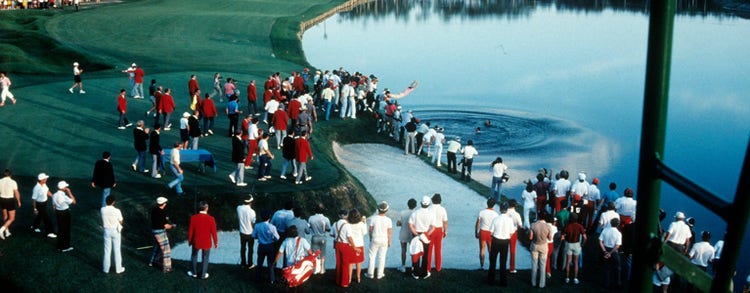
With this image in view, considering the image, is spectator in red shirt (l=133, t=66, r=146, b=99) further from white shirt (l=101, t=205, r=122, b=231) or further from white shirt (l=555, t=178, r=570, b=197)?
white shirt (l=101, t=205, r=122, b=231)

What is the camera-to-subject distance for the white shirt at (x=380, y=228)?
53.6ft

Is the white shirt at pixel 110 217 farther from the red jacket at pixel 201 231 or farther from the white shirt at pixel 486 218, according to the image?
the white shirt at pixel 486 218

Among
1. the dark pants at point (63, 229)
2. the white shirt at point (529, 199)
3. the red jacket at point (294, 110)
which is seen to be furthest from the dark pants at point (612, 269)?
the red jacket at point (294, 110)

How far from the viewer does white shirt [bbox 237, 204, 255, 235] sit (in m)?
16.5

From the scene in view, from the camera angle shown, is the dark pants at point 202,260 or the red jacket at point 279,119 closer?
the dark pants at point 202,260

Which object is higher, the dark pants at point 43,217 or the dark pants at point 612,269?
the dark pants at point 43,217

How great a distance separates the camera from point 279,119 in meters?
26.5

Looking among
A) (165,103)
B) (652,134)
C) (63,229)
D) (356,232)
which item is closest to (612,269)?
(356,232)

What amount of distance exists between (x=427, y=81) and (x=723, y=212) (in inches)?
2360

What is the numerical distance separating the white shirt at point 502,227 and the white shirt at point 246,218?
506cm

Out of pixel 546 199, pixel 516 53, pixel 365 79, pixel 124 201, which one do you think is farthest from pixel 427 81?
pixel 124 201

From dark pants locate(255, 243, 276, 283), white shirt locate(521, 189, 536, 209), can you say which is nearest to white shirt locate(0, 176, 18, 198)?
dark pants locate(255, 243, 276, 283)

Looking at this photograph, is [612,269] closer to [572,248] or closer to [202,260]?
[572,248]

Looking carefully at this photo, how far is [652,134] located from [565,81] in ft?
203
